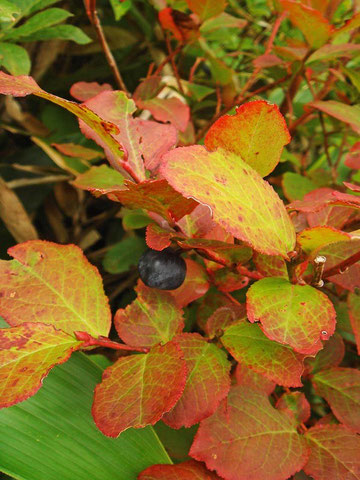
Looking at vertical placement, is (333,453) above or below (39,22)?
below

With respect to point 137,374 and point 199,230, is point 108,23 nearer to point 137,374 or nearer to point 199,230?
point 199,230

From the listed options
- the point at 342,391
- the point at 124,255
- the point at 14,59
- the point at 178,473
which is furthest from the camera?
the point at 124,255

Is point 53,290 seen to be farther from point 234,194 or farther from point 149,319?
point 234,194

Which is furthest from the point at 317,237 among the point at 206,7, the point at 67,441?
the point at 206,7

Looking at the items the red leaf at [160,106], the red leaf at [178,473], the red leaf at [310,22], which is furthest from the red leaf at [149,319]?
the red leaf at [310,22]

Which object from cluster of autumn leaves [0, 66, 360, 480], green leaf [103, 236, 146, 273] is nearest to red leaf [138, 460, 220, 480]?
cluster of autumn leaves [0, 66, 360, 480]
